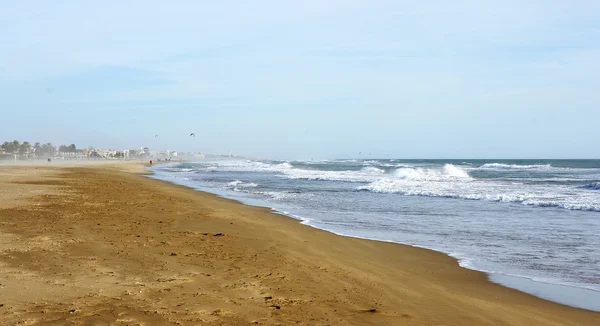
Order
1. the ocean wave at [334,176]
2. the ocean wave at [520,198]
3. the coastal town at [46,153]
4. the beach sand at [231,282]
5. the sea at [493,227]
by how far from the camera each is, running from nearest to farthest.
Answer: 1. the beach sand at [231,282]
2. the sea at [493,227]
3. the ocean wave at [520,198]
4. the ocean wave at [334,176]
5. the coastal town at [46,153]

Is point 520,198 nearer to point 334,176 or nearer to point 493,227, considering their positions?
point 493,227

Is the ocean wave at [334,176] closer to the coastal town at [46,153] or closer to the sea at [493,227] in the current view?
the sea at [493,227]

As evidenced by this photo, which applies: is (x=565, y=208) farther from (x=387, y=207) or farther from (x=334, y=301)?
(x=334, y=301)

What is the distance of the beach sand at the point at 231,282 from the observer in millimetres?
4973

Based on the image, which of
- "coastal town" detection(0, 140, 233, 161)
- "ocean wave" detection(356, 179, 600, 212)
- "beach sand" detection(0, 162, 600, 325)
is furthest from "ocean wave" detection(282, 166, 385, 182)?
"coastal town" detection(0, 140, 233, 161)

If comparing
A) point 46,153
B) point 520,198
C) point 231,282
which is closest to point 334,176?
point 520,198

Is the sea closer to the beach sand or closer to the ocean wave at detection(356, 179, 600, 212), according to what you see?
the ocean wave at detection(356, 179, 600, 212)

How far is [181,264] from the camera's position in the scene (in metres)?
7.07

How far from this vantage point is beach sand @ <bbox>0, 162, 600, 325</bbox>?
4973mm

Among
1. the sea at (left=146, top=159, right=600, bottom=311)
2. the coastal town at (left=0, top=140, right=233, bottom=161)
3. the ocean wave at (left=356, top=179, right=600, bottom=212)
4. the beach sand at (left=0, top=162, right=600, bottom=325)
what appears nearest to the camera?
the beach sand at (left=0, top=162, right=600, bottom=325)

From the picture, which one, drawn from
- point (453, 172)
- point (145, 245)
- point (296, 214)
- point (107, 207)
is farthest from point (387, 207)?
point (453, 172)

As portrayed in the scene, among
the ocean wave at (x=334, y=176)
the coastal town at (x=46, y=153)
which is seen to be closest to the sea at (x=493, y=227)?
the ocean wave at (x=334, y=176)

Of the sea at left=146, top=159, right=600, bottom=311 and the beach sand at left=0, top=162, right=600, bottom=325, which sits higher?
the beach sand at left=0, top=162, right=600, bottom=325

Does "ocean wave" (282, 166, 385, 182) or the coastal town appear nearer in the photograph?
"ocean wave" (282, 166, 385, 182)
